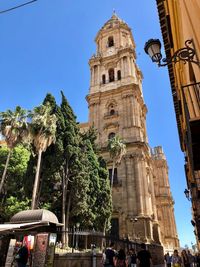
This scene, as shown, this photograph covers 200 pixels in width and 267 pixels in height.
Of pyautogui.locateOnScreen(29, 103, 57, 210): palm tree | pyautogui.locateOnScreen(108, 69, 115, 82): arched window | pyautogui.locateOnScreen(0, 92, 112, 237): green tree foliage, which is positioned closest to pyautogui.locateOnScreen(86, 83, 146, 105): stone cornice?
pyautogui.locateOnScreen(108, 69, 115, 82): arched window

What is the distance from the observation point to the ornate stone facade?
91.1ft

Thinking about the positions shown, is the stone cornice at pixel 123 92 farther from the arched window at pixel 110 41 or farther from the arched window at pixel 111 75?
the arched window at pixel 110 41

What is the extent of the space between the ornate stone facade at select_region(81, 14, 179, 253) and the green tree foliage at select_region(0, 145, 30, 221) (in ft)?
36.6

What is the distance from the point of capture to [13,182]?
79.0 ft

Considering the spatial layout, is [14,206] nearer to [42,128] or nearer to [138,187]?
[42,128]

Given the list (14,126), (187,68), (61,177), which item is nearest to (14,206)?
(61,177)

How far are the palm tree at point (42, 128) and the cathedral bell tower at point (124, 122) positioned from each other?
41.7 feet

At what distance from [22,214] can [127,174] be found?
62.6 feet

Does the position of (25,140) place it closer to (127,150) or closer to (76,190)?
(76,190)

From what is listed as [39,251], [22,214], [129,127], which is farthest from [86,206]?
[129,127]

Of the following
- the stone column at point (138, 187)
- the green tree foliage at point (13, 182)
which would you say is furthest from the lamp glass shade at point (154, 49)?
the stone column at point (138, 187)

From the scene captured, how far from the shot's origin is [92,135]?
28.1m

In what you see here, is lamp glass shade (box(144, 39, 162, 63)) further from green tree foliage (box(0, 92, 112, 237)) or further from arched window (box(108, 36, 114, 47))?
arched window (box(108, 36, 114, 47))

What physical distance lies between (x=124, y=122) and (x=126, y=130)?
141 cm
